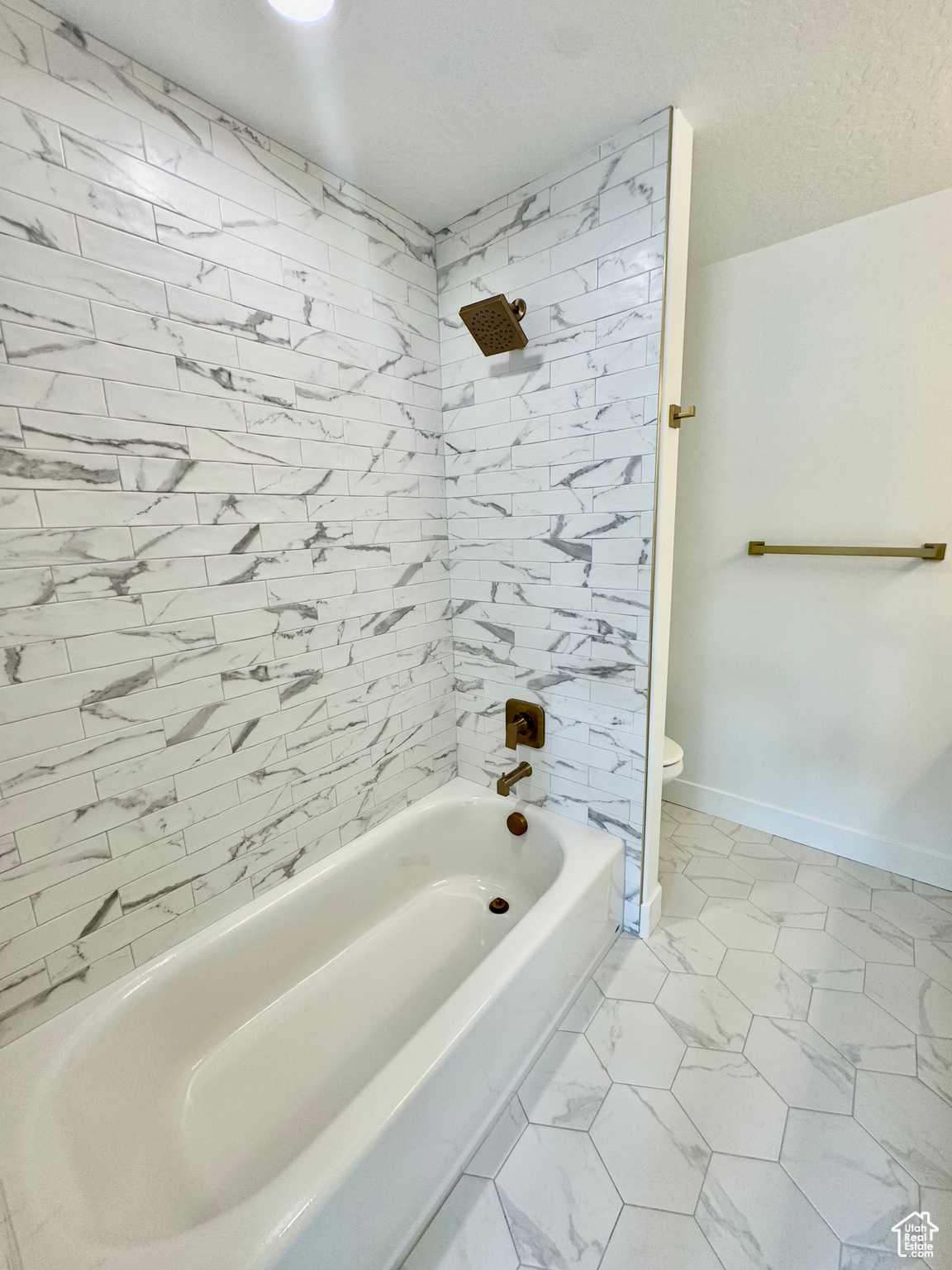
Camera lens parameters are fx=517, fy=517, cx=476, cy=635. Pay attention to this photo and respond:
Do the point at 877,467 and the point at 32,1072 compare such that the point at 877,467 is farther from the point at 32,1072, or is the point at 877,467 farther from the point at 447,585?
the point at 32,1072

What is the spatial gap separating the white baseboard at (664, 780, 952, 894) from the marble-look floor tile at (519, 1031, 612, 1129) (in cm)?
133

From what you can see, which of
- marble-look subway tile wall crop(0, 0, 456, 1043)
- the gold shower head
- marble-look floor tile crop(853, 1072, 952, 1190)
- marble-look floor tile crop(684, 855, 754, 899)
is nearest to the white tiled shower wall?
marble-look subway tile wall crop(0, 0, 456, 1043)

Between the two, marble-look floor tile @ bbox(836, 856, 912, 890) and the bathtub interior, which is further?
marble-look floor tile @ bbox(836, 856, 912, 890)

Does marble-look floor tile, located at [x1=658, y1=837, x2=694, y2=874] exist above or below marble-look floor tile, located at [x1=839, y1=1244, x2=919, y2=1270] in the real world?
above

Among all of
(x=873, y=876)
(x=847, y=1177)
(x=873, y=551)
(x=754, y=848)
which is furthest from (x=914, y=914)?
(x=873, y=551)

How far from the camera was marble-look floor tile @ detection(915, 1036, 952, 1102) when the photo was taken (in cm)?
125

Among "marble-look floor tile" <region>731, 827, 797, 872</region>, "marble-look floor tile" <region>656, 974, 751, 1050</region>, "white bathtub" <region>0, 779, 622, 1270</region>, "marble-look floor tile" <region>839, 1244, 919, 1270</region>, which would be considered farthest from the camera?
"marble-look floor tile" <region>731, 827, 797, 872</region>

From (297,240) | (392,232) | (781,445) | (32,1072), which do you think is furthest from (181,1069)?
(781,445)

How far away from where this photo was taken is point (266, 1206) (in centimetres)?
80

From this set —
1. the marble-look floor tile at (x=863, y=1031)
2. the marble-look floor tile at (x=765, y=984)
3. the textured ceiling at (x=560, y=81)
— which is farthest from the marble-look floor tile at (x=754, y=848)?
the textured ceiling at (x=560, y=81)

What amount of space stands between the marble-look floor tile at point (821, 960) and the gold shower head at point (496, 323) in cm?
209

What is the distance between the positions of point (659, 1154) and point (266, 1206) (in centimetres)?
86

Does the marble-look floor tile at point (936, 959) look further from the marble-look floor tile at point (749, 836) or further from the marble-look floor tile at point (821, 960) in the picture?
the marble-look floor tile at point (749, 836)

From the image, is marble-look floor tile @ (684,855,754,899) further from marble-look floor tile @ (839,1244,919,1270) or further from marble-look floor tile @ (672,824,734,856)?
marble-look floor tile @ (839,1244,919,1270)
